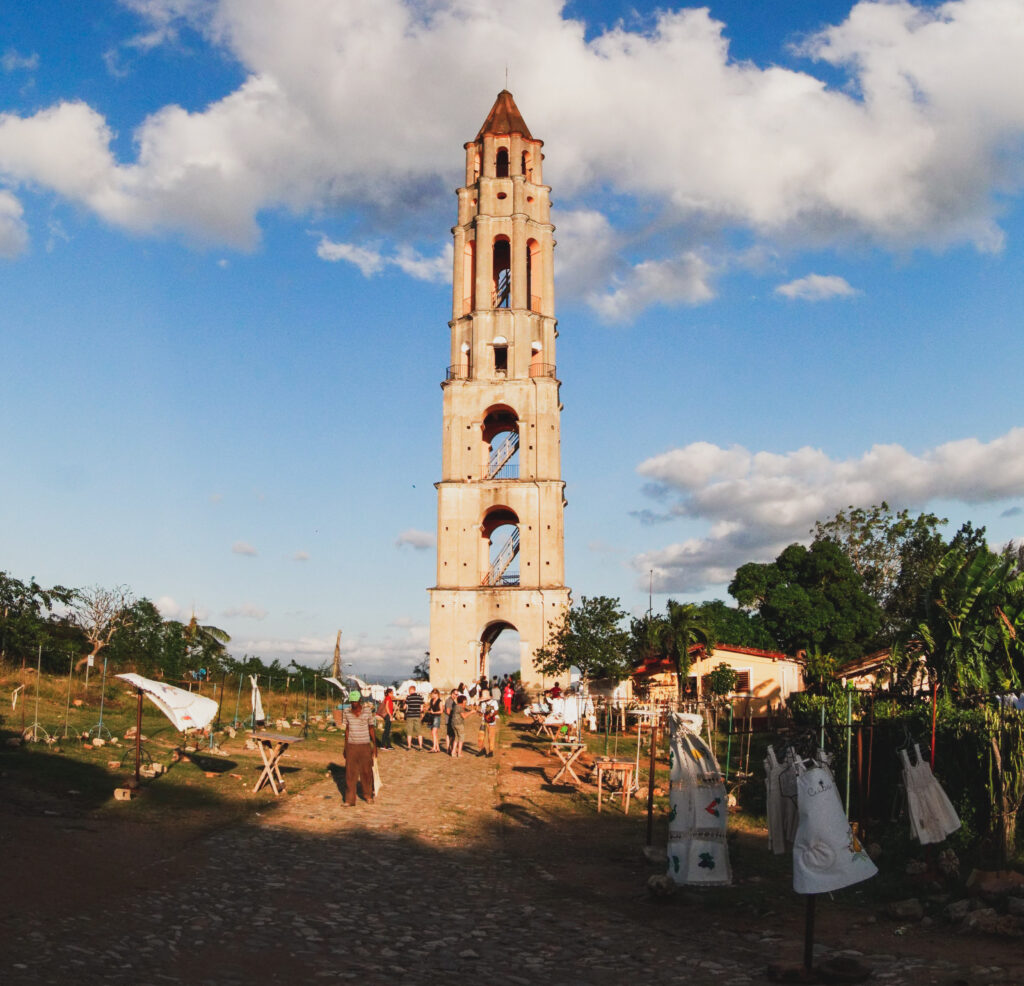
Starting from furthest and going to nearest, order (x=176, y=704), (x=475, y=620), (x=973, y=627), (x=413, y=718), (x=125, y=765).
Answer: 1. (x=475, y=620)
2. (x=413, y=718)
3. (x=973, y=627)
4. (x=125, y=765)
5. (x=176, y=704)

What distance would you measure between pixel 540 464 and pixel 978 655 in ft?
91.9

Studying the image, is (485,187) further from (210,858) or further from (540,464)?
(210,858)

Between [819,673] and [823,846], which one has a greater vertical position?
[819,673]

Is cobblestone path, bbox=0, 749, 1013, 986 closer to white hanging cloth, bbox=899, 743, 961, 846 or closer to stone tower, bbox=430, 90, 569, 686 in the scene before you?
white hanging cloth, bbox=899, 743, 961, 846

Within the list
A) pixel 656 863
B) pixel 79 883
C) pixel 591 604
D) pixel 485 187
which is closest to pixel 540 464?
pixel 591 604

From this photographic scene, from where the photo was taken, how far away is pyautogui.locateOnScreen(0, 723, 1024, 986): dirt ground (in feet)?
28.3

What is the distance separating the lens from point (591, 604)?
37812 millimetres

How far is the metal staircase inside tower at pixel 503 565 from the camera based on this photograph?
44938mm

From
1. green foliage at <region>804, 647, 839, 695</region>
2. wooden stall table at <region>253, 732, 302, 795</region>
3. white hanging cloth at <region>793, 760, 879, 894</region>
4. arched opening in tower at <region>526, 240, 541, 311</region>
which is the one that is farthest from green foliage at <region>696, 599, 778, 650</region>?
white hanging cloth at <region>793, 760, 879, 894</region>

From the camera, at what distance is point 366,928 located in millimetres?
10070

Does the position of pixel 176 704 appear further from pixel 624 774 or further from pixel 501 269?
pixel 501 269

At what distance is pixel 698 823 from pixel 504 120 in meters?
47.7

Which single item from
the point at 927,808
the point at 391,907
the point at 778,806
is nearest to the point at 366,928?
the point at 391,907

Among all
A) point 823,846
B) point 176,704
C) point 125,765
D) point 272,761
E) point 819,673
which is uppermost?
point 819,673
